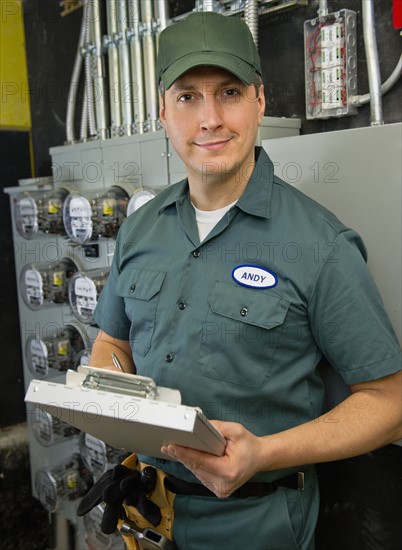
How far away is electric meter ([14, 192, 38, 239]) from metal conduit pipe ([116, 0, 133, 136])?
44 cm

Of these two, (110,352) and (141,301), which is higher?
(141,301)

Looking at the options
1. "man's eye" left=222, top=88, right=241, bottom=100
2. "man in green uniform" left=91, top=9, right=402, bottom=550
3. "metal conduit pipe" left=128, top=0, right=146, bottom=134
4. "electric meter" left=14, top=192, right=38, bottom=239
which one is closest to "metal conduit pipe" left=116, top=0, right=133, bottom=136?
"metal conduit pipe" left=128, top=0, right=146, bottom=134

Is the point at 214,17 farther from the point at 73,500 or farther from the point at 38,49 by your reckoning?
the point at 73,500

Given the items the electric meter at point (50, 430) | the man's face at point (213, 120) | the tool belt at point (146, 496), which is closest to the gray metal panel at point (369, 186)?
the man's face at point (213, 120)

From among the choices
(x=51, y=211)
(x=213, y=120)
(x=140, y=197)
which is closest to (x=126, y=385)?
(x=213, y=120)

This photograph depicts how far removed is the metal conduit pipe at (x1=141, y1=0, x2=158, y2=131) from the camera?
202 cm

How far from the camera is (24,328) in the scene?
8.41 feet

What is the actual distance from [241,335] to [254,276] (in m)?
0.12

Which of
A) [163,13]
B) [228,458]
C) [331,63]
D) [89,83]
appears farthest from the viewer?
[89,83]

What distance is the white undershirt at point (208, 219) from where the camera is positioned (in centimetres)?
131

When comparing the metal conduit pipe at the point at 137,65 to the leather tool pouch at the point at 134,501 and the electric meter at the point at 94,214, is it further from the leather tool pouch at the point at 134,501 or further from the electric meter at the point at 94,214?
the leather tool pouch at the point at 134,501

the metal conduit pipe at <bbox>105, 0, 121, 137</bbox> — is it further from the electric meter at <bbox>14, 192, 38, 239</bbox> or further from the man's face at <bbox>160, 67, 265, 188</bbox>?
the man's face at <bbox>160, 67, 265, 188</bbox>

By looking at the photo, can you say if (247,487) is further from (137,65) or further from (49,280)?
(137,65)

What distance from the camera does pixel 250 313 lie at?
1.20 metres
